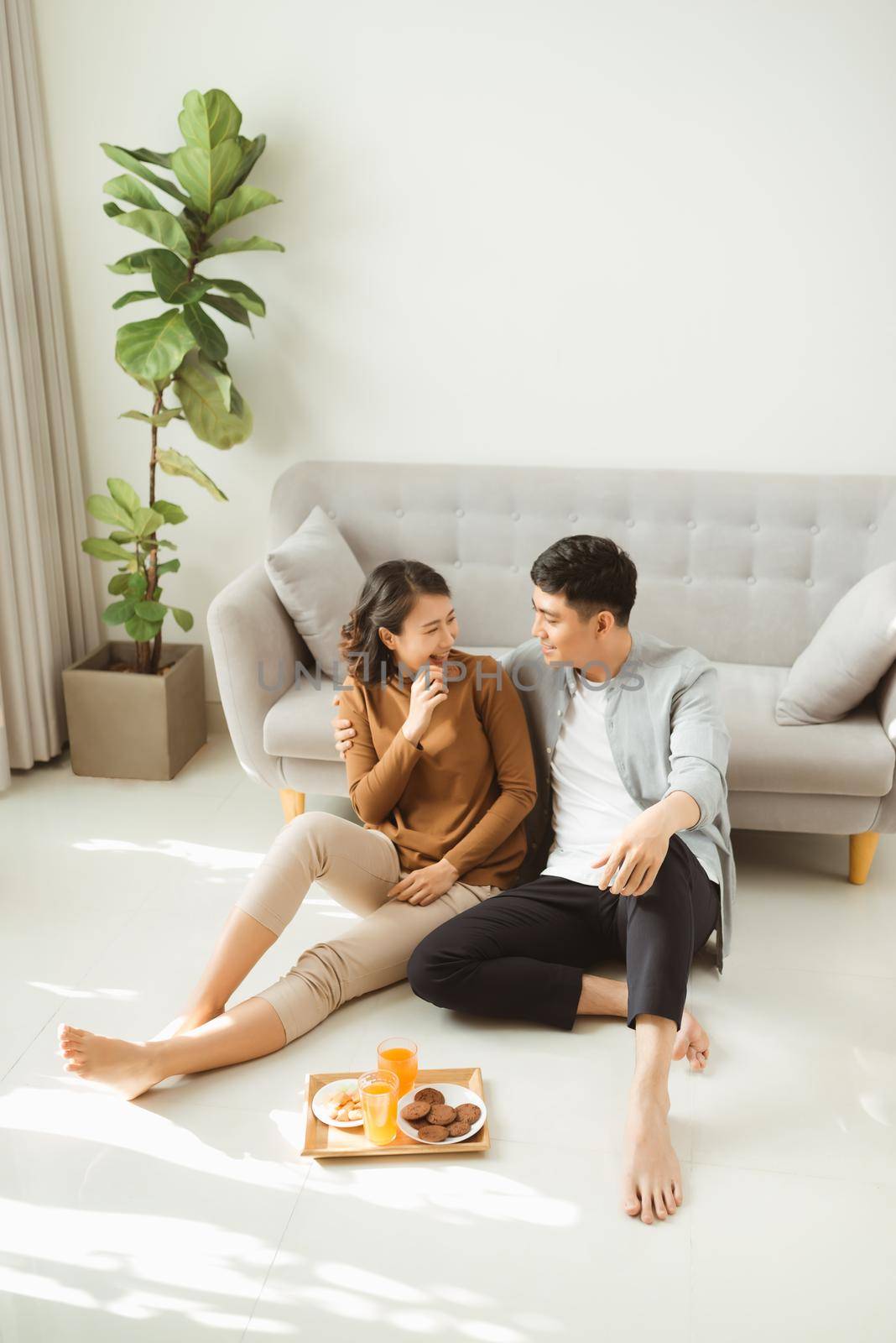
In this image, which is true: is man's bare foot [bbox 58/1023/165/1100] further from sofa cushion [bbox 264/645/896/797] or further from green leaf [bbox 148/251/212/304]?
green leaf [bbox 148/251/212/304]

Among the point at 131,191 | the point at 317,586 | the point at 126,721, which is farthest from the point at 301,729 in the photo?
the point at 131,191

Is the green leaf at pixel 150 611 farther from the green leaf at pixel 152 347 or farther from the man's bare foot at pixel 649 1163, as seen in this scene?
the man's bare foot at pixel 649 1163

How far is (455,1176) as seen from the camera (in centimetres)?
192

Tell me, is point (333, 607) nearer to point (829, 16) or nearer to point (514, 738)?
point (514, 738)

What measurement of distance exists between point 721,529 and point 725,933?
128 cm

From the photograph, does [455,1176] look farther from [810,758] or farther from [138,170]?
[138,170]

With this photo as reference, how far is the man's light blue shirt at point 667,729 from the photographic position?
88.6 inches

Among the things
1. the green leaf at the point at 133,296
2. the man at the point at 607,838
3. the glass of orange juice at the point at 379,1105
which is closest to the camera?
the glass of orange juice at the point at 379,1105

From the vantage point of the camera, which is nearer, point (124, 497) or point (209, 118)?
point (209, 118)

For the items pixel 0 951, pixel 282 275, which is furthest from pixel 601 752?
pixel 282 275

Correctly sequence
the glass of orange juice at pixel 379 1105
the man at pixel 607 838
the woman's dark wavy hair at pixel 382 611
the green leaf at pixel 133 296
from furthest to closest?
the green leaf at pixel 133 296
the woman's dark wavy hair at pixel 382 611
the man at pixel 607 838
the glass of orange juice at pixel 379 1105

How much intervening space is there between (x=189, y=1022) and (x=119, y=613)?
4.93 ft

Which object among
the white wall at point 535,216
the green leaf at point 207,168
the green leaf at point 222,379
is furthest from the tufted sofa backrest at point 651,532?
the green leaf at point 207,168

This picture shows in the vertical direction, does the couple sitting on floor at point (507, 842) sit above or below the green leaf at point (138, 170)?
below
